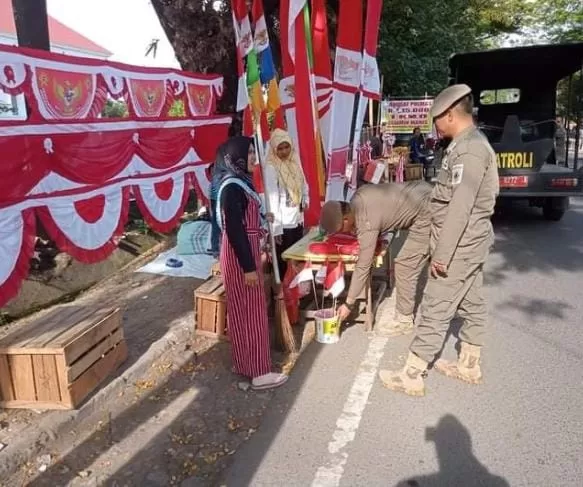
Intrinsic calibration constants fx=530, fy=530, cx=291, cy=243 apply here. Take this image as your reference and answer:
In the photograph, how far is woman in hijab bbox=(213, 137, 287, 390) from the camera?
3357 mm

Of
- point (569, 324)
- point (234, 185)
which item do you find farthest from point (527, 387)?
point (234, 185)

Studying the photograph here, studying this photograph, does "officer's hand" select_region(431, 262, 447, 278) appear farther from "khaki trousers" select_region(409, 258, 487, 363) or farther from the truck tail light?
Answer: the truck tail light

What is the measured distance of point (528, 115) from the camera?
10.5 meters

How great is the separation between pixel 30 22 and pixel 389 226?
3926 mm

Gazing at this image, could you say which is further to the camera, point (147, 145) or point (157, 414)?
point (147, 145)

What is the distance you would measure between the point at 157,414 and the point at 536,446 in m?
2.22

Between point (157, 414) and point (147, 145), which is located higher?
point (147, 145)

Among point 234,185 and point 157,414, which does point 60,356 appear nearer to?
point 157,414

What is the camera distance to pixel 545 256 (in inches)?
261

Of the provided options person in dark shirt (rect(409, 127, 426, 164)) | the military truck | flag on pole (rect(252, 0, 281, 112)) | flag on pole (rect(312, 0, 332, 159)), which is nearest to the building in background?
flag on pole (rect(312, 0, 332, 159))

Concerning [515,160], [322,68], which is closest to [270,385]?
[322,68]

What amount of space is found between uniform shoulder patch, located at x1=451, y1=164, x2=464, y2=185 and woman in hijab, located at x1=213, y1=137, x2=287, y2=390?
4.15ft

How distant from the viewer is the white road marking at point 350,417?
2689mm

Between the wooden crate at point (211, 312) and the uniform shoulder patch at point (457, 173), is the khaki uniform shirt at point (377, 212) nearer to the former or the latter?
the uniform shoulder patch at point (457, 173)
